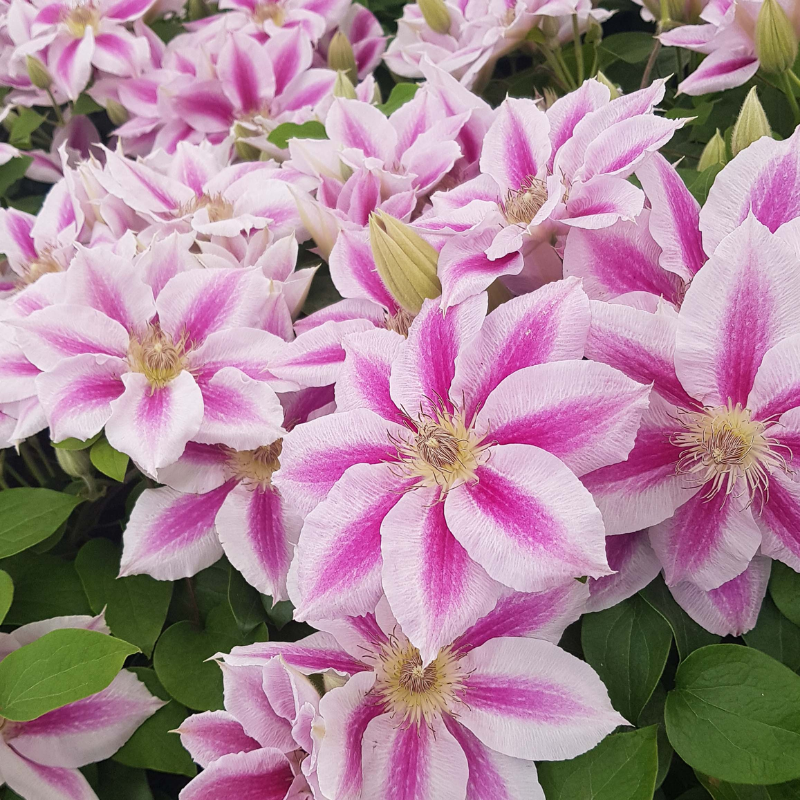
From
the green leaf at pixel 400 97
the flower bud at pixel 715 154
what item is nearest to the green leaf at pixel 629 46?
the green leaf at pixel 400 97

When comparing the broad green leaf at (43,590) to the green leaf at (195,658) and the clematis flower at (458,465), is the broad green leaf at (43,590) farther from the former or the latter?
→ the clematis flower at (458,465)

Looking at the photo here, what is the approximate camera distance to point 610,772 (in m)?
0.36

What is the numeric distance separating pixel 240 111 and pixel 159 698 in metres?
0.55

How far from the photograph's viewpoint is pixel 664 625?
40cm

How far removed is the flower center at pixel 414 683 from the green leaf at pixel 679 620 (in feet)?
A: 0.34

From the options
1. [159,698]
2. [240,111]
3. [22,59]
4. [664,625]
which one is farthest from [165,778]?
[22,59]

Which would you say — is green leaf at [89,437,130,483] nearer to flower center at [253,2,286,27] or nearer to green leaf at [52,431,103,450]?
green leaf at [52,431,103,450]

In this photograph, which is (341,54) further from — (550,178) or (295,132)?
(550,178)

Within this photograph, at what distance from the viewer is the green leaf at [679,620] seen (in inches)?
16.0

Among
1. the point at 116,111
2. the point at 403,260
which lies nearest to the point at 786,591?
the point at 403,260

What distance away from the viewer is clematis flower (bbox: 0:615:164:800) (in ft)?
1.56

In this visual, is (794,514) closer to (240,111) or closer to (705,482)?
(705,482)

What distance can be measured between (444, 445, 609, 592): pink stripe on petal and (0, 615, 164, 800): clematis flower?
10.6 inches

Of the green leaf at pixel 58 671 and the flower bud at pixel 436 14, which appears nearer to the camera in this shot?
the green leaf at pixel 58 671
